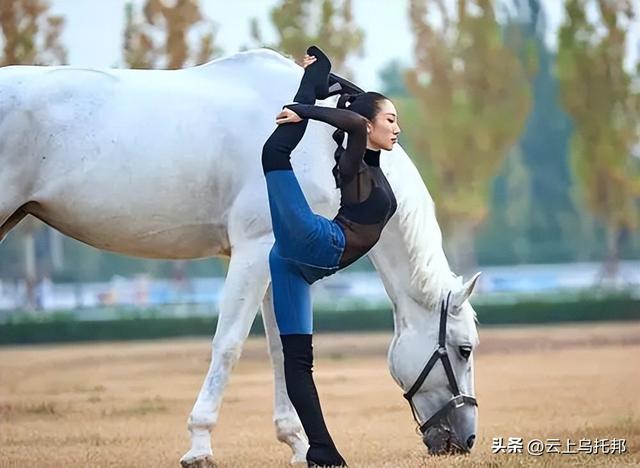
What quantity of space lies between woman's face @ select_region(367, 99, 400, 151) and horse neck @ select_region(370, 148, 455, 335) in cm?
52

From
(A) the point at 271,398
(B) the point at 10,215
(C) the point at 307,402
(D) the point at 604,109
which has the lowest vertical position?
(A) the point at 271,398

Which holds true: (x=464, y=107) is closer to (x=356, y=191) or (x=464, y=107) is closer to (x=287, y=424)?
(x=287, y=424)

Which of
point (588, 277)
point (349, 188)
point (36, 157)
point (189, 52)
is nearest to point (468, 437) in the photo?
point (349, 188)

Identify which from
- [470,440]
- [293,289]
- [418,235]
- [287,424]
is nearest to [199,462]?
[287,424]

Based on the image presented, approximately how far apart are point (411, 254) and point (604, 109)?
34.9 feet

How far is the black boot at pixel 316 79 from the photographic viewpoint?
11.2ft

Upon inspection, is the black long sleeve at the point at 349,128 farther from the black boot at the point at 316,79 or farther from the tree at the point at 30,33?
the tree at the point at 30,33

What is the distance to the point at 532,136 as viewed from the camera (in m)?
15.9

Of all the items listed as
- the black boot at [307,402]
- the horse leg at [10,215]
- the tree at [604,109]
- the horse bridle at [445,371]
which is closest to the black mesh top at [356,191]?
the black boot at [307,402]

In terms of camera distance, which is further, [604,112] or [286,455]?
[604,112]

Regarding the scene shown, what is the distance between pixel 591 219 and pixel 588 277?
0.80 meters

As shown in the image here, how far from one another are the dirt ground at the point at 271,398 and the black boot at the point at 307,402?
1.71 ft

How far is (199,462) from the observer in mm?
3617

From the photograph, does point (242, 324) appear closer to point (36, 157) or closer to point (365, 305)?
point (36, 157)
